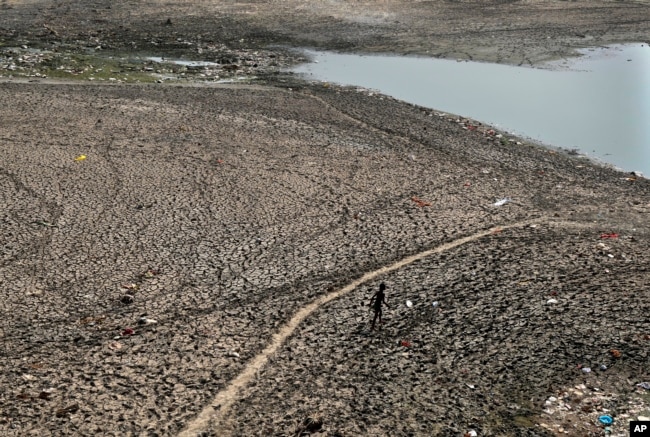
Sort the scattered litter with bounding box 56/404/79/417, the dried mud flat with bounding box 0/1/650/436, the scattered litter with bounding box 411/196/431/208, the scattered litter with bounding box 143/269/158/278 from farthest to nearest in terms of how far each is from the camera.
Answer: the scattered litter with bounding box 411/196/431/208 < the scattered litter with bounding box 143/269/158/278 < the dried mud flat with bounding box 0/1/650/436 < the scattered litter with bounding box 56/404/79/417

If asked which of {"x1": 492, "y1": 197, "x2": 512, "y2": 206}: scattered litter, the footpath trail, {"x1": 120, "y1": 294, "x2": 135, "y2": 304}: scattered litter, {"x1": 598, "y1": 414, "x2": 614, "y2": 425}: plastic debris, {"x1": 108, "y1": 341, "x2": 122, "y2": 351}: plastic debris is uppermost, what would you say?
{"x1": 120, "y1": 294, "x2": 135, "y2": 304}: scattered litter

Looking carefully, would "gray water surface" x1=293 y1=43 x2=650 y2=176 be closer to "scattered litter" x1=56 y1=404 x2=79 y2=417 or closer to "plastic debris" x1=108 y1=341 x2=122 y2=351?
"plastic debris" x1=108 y1=341 x2=122 y2=351

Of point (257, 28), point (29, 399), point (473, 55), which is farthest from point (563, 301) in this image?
point (257, 28)

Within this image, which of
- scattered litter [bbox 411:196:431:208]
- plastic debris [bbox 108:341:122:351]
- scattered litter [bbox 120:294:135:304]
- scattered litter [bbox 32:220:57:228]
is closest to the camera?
plastic debris [bbox 108:341:122:351]

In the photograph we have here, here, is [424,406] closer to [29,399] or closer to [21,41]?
[29,399]

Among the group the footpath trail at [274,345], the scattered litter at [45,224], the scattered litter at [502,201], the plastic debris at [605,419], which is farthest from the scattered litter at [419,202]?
the plastic debris at [605,419]

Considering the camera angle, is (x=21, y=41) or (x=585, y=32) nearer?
(x=21, y=41)

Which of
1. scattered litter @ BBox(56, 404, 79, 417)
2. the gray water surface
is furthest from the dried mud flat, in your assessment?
the gray water surface

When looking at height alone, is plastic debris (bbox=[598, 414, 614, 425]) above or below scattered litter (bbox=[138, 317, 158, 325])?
below
